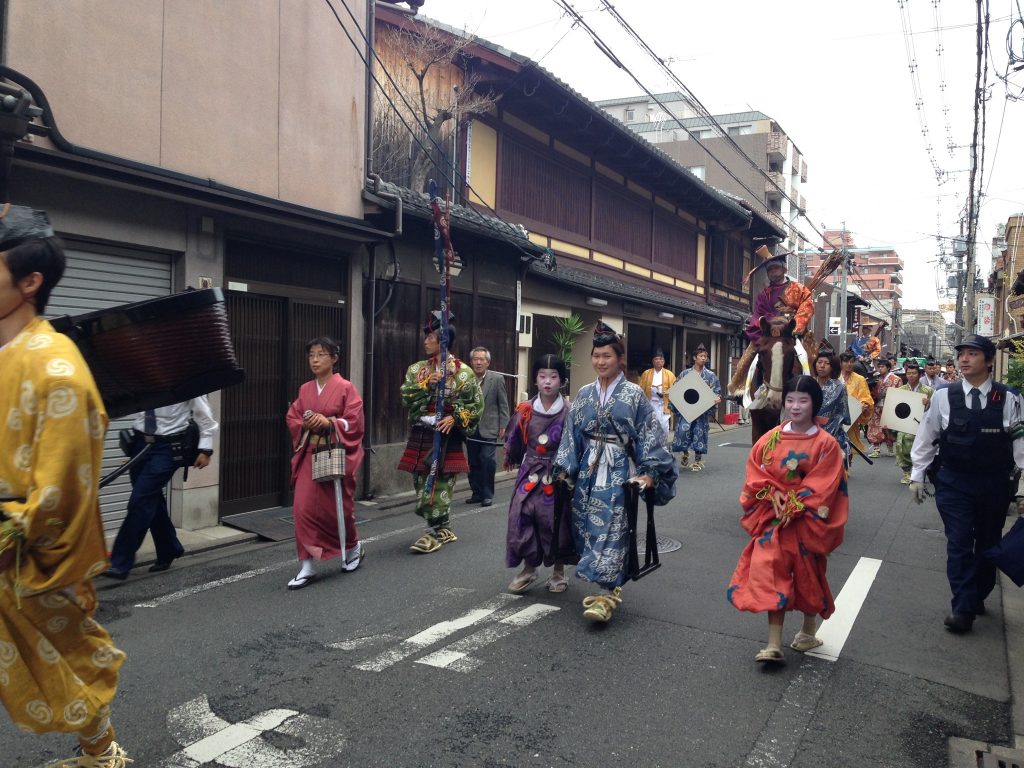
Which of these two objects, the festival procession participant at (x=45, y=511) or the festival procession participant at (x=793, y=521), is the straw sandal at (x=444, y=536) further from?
the festival procession participant at (x=45, y=511)

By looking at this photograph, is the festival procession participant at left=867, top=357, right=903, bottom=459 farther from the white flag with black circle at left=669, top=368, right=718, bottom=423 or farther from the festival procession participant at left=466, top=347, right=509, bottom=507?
the festival procession participant at left=466, top=347, right=509, bottom=507

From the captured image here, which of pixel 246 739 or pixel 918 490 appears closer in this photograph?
pixel 246 739

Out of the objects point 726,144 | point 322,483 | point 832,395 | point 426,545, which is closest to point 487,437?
point 426,545

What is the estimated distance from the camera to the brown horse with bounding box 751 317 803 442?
8203 mm

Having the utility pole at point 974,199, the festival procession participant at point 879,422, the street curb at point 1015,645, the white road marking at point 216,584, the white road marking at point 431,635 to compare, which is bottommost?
the street curb at point 1015,645

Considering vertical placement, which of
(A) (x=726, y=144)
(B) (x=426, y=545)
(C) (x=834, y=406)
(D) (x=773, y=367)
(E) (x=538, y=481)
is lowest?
(B) (x=426, y=545)

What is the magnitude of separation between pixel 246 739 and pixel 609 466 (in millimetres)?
2749

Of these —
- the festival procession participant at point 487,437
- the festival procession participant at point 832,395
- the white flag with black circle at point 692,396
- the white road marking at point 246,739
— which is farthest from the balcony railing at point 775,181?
Answer: the white road marking at point 246,739

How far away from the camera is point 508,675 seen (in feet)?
14.1

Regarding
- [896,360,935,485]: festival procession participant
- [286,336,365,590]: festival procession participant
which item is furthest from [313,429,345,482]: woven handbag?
[896,360,935,485]: festival procession participant

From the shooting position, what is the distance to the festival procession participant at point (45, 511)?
256cm

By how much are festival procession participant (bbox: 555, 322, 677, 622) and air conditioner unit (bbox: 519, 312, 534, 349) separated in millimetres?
9381

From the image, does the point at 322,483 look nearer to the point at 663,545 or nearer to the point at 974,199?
the point at 663,545

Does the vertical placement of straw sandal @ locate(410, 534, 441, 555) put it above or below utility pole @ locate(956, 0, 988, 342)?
below
